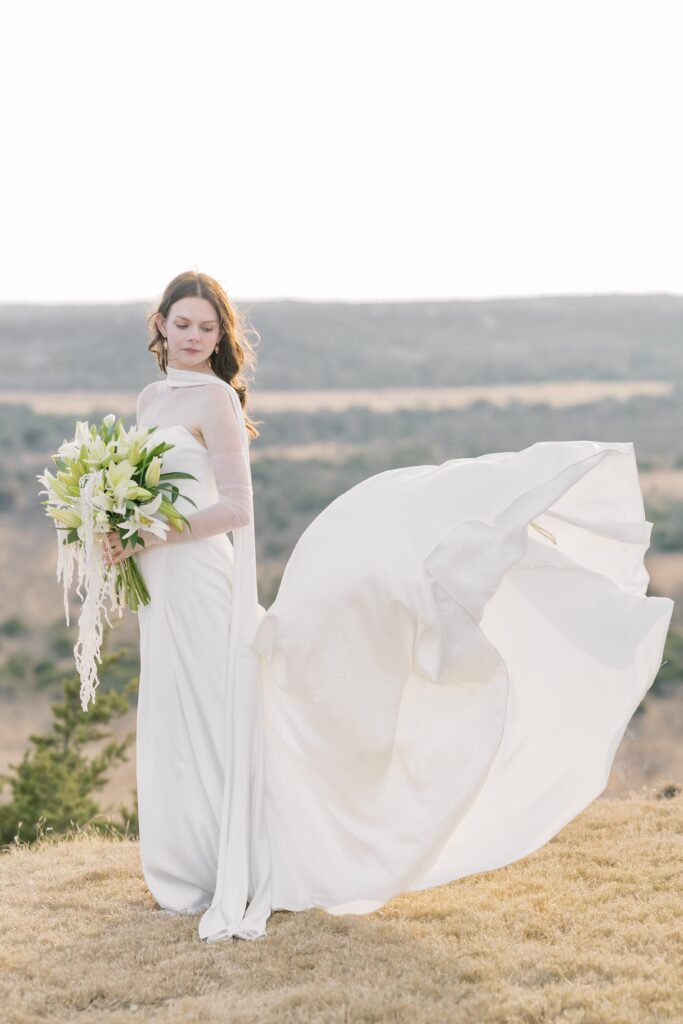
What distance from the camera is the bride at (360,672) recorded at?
466 cm

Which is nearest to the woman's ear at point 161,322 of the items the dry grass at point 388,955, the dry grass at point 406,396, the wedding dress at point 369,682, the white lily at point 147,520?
the wedding dress at point 369,682

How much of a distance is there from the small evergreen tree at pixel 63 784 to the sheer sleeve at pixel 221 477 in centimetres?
366

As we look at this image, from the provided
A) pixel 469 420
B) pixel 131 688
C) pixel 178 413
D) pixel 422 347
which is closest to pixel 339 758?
pixel 178 413

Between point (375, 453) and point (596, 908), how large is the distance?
32.6 m

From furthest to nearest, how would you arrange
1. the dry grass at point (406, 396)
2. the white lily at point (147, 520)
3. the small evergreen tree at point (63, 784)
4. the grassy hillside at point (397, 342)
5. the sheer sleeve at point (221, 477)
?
the grassy hillside at point (397, 342), the dry grass at point (406, 396), the small evergreen tree at point (63, 784), the sheer sleeve at point (221, 477), the white lily at point (147, 520)

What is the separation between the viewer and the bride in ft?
15.3

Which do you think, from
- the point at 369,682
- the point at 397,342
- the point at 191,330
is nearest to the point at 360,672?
the point at 369,682

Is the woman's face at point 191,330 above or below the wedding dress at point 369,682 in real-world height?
above

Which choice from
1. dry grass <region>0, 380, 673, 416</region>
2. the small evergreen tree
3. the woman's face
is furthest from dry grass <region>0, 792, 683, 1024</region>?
dry grass <region>0, 380, 673, 416</region>

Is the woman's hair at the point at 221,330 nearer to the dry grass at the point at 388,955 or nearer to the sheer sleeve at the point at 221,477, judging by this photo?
the sheer sleeve at the point at 221,477

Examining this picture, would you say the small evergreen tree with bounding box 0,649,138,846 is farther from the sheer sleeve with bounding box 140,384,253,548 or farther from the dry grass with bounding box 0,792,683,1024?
the sheer sleeve with bounding box 140,384,253,548

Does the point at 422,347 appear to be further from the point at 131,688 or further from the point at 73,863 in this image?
the point at 73,863

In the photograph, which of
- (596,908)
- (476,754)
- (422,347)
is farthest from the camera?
(422,347)

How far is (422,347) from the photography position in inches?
1843
